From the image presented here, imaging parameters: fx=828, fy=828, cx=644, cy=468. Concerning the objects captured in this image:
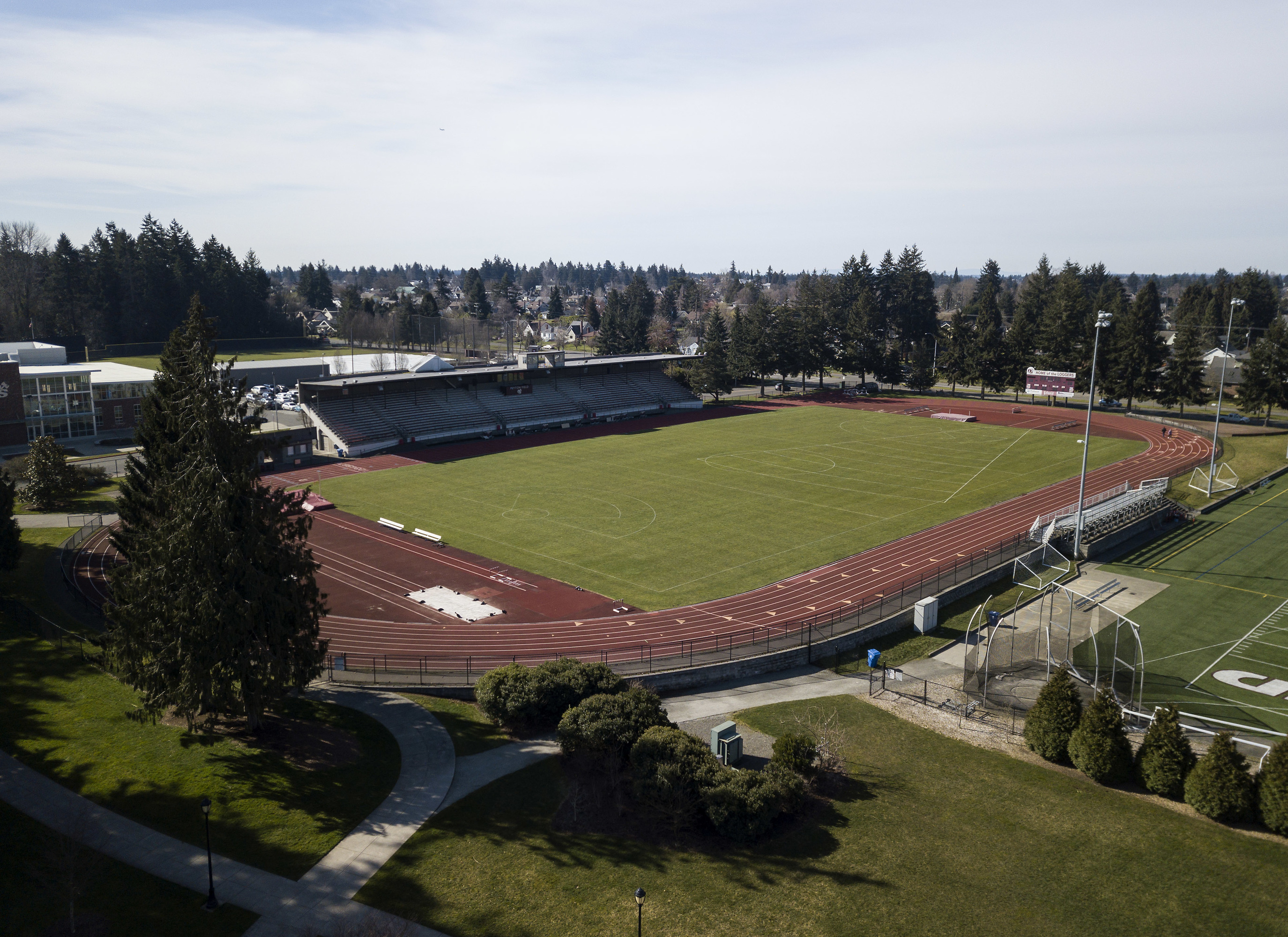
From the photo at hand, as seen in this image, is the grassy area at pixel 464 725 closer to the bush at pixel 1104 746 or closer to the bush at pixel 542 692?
the bush at pixel 542 692

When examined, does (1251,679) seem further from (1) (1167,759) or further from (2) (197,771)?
(2) (197,771)

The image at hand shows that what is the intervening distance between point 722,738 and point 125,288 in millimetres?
142648

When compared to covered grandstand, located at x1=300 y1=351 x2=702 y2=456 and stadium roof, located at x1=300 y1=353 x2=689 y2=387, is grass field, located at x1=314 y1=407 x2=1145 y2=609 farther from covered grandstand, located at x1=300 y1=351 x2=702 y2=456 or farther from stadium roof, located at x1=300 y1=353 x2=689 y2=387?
stadium roof, located at x1=300 y1=353 x2=689 y2=387

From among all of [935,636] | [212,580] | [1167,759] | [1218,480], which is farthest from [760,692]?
[1218,480]

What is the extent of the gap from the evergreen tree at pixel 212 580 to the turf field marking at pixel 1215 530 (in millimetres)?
39356

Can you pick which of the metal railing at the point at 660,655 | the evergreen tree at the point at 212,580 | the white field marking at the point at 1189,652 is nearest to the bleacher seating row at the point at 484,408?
the metal railing at the point at 660,655

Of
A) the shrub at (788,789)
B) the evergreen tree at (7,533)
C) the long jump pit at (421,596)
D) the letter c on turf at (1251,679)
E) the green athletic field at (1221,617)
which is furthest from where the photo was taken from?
the evergreen tree at (7,533)

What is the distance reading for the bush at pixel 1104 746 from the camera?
2202 cm

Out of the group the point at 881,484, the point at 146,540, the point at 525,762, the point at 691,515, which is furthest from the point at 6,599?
the point at 881,484

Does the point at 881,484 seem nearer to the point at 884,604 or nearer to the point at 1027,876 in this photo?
the point at 884,604

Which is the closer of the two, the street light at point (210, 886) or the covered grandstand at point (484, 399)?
the street light at point (210, 886)

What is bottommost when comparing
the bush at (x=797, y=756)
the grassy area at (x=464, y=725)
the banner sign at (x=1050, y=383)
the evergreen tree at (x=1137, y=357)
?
the grassy area at (x=464, y=725)

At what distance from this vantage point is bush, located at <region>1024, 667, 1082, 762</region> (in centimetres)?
2323

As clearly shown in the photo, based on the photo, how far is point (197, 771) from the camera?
2194cm
